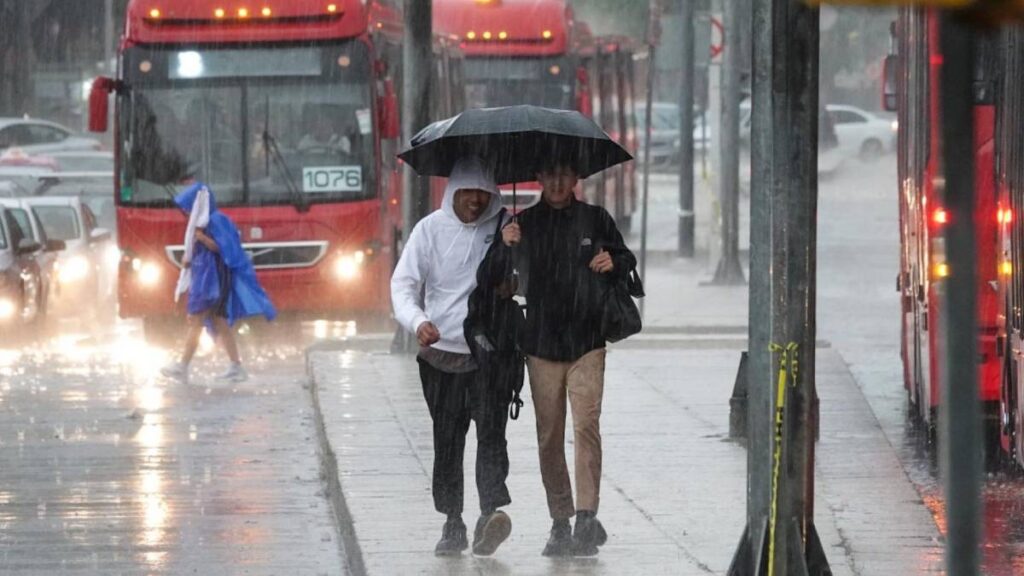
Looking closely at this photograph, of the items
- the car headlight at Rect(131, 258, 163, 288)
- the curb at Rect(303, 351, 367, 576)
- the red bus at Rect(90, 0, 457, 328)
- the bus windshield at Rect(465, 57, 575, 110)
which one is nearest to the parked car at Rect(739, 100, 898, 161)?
the bus windshield at Rect(465, 57, 575, 110)

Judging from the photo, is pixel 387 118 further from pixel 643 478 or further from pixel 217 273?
pixel 643 478

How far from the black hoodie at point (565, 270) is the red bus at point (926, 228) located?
7.46 ft

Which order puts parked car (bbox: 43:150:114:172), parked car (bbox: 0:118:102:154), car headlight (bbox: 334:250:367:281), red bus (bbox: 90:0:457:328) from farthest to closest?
parked car (bbox: 0:118:102:154)
parked car (bbox: 43:150:114:172)
car headlight (bbox: 334:250:367:281)
red bus (bbox: 90:0:457:328)

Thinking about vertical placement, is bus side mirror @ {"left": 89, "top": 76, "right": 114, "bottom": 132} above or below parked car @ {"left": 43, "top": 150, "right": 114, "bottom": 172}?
above

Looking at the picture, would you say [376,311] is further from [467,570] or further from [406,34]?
[467,570]

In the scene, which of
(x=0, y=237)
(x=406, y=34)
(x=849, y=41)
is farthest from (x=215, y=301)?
(x=849, y=41)

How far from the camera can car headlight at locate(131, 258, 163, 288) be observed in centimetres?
1866

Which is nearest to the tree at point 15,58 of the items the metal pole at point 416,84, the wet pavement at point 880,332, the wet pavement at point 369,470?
the wet pavement at point 880,332

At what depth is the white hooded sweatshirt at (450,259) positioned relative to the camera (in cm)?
756

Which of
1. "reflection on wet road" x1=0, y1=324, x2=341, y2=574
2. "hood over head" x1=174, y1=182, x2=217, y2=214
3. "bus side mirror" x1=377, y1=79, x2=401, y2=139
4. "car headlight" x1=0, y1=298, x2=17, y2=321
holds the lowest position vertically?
"reflection on wet road" x1=0, y1=324, x2=341, y2=574

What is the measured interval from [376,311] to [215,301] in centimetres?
454

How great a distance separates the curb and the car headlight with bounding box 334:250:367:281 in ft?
18.2

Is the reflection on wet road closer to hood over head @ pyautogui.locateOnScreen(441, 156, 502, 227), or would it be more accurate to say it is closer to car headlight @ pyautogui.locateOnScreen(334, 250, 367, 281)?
hood over head @ pyautogui.locateOnScreen(441, 156, 502, 227)

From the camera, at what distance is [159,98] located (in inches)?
735
